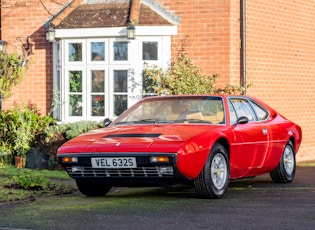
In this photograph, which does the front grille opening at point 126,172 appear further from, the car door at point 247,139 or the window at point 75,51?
the window at point 75,51

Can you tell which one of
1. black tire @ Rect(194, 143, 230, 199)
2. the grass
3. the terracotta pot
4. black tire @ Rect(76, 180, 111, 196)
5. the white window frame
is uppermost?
the white window frame

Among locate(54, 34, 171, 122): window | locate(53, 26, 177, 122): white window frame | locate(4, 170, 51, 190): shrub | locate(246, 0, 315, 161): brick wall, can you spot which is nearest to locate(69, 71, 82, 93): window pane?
locate(54, 34, 171, 122): window

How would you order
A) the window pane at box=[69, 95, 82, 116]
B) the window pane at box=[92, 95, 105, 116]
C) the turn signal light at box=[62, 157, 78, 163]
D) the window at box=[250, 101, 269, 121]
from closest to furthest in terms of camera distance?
1. the turn signal light at box=[62, 157, 78, 163]
2. the window at box=[250, 101, 269, 121]
3. the window pane at box=[92, 95, 105, 116]
4. the window pane at box=[69, 95, 82, 116]

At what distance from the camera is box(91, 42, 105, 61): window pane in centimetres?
1709

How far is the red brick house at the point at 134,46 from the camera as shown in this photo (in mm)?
16594

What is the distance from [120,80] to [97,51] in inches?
30.5

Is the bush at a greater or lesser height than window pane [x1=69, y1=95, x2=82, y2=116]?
lesser

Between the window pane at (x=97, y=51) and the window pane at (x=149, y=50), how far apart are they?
848 mm

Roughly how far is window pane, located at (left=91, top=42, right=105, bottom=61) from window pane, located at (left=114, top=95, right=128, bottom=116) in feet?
2.76

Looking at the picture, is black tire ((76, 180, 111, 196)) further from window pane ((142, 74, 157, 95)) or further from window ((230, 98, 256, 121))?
window pane ((142, 74, 157, 95))

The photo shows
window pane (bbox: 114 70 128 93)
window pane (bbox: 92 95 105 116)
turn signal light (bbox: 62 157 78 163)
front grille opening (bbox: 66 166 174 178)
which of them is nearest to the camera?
front grille opening (bbox: 66 166 174 178)

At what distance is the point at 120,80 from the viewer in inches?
670

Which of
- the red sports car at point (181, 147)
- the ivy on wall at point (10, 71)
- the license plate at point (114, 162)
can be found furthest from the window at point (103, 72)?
the license plate at point (114, 162)

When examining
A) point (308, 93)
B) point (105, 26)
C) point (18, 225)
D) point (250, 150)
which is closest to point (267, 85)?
point (308, 93)
